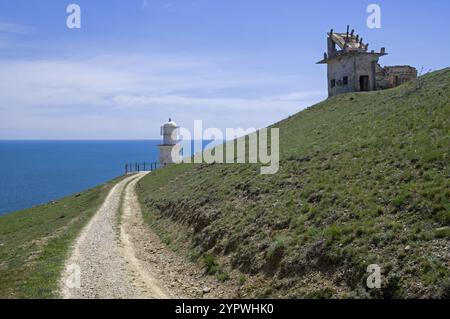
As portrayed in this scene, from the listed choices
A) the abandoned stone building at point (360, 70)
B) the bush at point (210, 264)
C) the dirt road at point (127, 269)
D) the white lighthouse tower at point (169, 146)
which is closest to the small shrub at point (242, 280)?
the dirt road at point (127, 269)

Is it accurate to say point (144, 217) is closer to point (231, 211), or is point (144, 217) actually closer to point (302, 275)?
point (231, 211)

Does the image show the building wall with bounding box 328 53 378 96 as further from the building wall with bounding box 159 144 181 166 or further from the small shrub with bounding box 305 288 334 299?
the small shrub with bounding box 305 288 334 299

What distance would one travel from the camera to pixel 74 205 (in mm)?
42812

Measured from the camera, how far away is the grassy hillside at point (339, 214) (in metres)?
11.1

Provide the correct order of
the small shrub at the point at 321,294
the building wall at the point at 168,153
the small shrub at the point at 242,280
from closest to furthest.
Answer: the small shrub at the point at 321,294 → the small shrub at the point at 242,280 → the building wall at the point at 168,153

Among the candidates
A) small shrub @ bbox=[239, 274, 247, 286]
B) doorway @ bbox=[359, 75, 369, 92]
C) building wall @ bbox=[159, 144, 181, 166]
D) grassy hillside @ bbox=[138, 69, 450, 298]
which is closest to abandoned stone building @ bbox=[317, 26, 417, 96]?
doorway @ bbox=[359, 75, 369, 92]

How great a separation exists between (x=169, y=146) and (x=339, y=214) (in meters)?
62.4

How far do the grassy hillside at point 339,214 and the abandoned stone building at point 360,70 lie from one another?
18.2 m

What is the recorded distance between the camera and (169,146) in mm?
75312

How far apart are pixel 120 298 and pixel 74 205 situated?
1272 inches

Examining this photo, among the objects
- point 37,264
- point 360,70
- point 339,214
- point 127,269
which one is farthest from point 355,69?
point 37,264

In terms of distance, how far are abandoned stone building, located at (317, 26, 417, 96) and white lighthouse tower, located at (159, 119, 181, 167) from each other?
3438cm

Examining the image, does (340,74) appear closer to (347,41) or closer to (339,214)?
(347,41)

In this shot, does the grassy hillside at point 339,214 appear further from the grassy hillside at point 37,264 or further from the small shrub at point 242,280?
the grassy hillside at point 37,264
